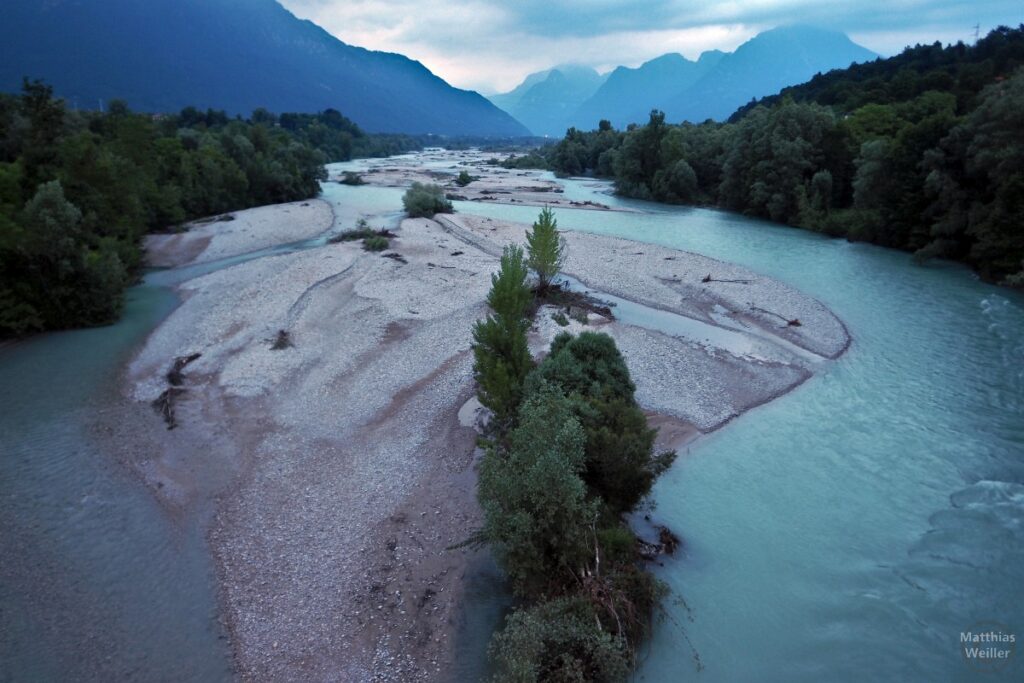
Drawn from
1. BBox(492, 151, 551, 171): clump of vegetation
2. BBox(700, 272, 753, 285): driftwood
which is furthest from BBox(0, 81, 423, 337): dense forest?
BBox(492, 151, 551, 171): clump of vegetation

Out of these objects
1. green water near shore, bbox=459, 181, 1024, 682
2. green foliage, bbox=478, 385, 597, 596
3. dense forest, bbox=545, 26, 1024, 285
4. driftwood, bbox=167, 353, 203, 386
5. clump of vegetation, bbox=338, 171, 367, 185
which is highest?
dense forest, bbox=545, 26, 1024, 285

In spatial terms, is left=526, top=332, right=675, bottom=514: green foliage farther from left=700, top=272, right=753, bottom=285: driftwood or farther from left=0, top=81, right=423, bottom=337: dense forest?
left=0, top=81, right=423, bottom=337: dense forest

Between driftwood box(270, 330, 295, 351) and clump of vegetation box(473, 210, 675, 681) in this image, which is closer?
clump of vegetation box(473, 210, 675, 681)

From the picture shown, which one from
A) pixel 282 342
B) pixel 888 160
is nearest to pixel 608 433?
pixel 282 342

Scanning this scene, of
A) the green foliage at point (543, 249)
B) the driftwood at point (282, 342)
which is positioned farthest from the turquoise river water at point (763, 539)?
the green foliage at point (543, 249)

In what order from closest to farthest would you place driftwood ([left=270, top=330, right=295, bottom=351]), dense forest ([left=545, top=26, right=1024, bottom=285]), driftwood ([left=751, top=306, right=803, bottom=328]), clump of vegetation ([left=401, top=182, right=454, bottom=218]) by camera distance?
driftwood ([left=270, top=330, right=295, bottom=351]), driftwood ([left=751, top=306, right=803, bottom=328]), dense forest ([left=545, top=26, right=1024, bottom=285]), clump of vegetation ([left=401, top=182, right=454, bottom=218])

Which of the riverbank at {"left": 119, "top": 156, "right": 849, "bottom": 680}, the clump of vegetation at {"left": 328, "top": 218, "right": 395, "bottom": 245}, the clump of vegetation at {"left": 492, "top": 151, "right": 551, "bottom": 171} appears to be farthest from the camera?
the clump of vegetation at {"left": 492, "top": 151, "right": 551, "bottom": 171}

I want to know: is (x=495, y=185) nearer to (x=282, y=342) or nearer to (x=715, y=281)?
(x=715, y=281)
